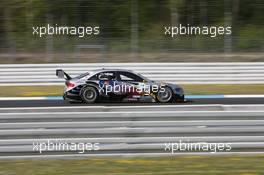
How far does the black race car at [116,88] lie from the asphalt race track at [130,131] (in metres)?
7.11

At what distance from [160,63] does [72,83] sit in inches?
217

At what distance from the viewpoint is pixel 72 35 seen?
2281cm

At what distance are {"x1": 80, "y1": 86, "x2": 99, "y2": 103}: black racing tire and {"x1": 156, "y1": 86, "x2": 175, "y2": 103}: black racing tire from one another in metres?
1.64

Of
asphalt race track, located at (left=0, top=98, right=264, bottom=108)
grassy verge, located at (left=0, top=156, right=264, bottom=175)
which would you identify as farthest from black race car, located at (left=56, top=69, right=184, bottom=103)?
grassy verge, located at (left=0, top=156, right=264, bottom=175)

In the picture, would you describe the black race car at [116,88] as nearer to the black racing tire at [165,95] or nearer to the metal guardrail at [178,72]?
the black racing tire at [165,95]

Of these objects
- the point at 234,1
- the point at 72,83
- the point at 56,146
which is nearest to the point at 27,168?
the point at 56,146

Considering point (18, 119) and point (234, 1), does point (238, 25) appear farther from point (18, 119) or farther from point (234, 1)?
point (18, 119)

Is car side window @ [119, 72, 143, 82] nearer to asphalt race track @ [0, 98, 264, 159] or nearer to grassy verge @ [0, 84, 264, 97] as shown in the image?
grassy verge @ [0, 84, 264, 97]

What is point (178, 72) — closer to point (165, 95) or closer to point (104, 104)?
point (165, 95)

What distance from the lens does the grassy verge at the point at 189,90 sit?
61.4 ft

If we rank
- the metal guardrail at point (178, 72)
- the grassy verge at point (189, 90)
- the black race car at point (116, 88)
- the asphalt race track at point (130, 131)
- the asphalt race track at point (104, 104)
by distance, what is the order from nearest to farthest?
the asphalt race track at point (130, 131) → the black race car at point (116, 88) → the asphalt race track at point (104, 104) → the grassy verge at point (189, 90) → the metal guardrail at point (178, 72)

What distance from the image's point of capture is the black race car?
15484mm

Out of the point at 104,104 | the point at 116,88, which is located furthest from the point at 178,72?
the point at 104,104

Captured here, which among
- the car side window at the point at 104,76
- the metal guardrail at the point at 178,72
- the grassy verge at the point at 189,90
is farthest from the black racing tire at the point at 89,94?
the metal guardrail at the point at 178,72
